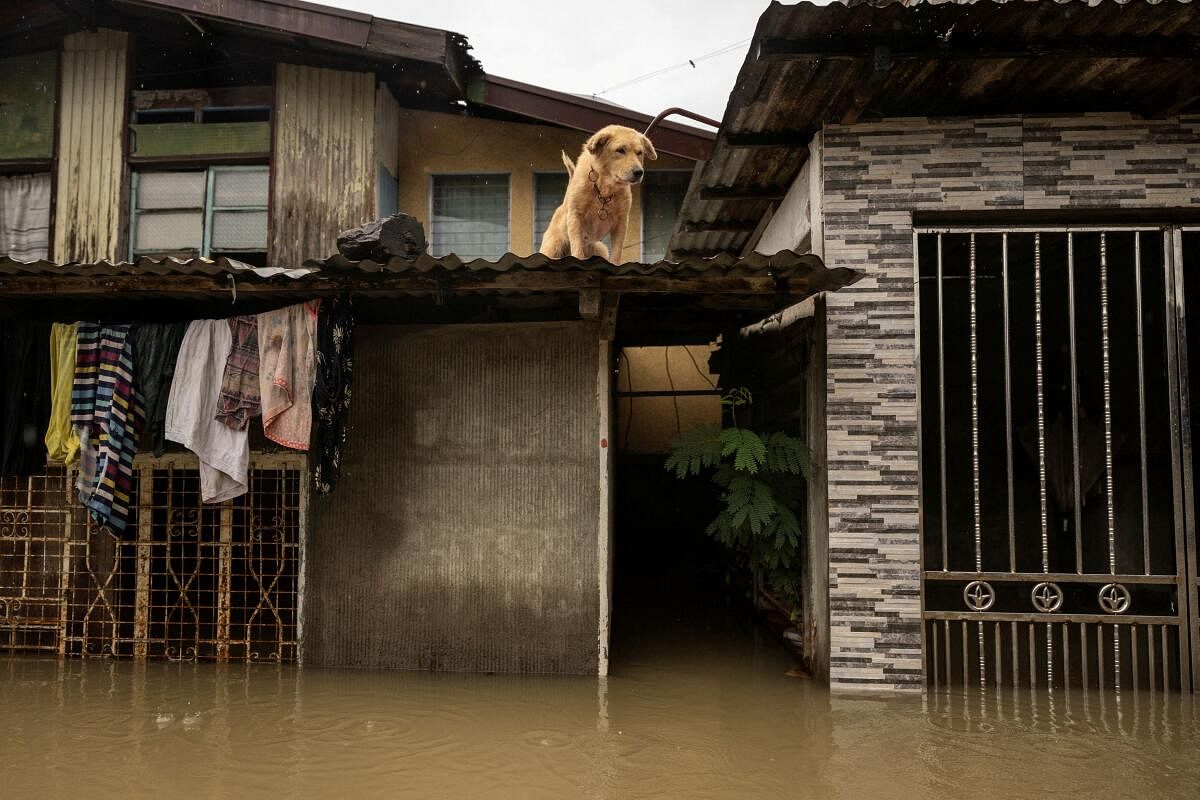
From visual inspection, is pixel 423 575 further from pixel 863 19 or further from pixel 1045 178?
pixel 1045 178

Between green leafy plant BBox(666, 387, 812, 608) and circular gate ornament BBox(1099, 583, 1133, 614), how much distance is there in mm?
2040

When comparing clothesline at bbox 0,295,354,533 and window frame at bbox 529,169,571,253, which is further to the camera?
window frame at bbox 529,169,571,253

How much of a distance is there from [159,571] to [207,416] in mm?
1758

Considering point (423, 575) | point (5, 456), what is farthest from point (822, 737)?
point (5, 456)

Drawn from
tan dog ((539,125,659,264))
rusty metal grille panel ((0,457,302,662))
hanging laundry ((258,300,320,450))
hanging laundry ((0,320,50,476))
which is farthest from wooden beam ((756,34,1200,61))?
hanging laundry ((0,320,50,476))

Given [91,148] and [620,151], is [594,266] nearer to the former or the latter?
[620,151]

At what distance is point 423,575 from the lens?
5844 mm

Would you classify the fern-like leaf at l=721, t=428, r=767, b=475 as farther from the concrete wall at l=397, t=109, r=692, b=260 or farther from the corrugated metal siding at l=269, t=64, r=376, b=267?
the corrugated metal siding at l=269, t=64, r=376, b=267

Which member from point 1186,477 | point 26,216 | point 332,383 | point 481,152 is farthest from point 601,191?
point 26,216

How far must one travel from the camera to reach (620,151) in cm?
625

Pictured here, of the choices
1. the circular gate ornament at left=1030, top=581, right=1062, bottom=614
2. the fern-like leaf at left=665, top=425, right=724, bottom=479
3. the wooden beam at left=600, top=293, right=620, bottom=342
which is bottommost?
the circular gate ornament at left=1030, top=581, right=1062, bottom=614

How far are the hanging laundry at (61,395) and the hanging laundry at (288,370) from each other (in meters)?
1.46

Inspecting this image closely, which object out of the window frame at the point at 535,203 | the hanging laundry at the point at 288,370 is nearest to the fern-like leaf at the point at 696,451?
the hanging laundry at the point at 288,370

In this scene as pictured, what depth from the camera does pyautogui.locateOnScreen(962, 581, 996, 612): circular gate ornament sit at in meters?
5.26
